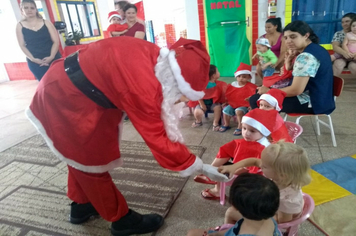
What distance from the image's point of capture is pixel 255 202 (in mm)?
986

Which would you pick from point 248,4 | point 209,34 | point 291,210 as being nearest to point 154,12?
point 209,34

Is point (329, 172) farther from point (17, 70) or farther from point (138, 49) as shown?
point (17, 70)

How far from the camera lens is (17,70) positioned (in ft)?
23.2

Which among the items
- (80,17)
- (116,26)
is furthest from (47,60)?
(80,17)

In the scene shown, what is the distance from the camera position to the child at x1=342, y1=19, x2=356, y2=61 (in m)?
3.69

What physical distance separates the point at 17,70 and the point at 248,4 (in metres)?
6.21

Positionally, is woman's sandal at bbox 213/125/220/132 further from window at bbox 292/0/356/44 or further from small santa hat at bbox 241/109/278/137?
window at bbox 292/0/356/44

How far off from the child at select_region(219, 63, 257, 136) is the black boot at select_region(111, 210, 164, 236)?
1.56 m

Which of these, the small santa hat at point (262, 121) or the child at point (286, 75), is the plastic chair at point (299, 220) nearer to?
the small santa hat at point (262, 121)

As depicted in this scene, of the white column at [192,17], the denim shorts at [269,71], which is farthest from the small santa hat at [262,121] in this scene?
the white column at [192,17]

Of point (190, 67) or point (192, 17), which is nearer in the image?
point (190, 67)

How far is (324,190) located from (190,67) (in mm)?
1399

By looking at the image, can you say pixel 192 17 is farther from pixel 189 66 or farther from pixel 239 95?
pixel 189 66

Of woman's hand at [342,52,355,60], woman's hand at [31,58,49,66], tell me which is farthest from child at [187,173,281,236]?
woman's hand at [342,52,355,60]
